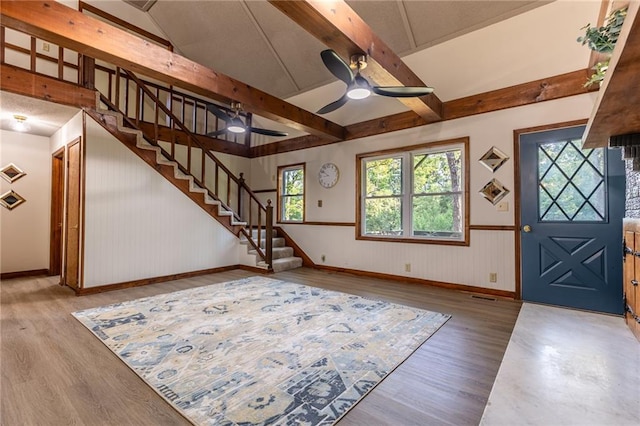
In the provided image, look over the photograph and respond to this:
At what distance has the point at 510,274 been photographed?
390cm

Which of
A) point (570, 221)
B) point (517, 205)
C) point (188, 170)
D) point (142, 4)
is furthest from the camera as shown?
point (188, 170)

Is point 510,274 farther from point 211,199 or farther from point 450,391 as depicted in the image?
point 211,199

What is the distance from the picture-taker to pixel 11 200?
16.0ft

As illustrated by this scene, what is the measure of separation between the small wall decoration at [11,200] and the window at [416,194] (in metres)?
5.93

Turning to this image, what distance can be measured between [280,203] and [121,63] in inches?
171

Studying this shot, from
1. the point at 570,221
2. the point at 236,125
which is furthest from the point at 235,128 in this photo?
the point at 570,221

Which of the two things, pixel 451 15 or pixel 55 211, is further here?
pixel 55 211

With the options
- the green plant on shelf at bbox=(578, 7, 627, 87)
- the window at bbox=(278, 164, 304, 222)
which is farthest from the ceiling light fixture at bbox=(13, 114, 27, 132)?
the green plant on shelf at bbox=(578, 7, 627, 87)

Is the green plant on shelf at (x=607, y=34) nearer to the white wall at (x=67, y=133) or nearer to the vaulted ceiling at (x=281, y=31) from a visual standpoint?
the vaulted ceiling at (x=281, y=31)

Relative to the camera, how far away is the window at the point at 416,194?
4453 millimetres

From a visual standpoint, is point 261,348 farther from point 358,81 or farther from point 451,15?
point 451,15

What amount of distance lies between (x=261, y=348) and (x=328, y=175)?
4.07 metres

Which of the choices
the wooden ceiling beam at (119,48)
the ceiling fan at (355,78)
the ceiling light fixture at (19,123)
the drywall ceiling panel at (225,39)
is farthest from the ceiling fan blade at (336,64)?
the ceiling light fixture at (19,123)

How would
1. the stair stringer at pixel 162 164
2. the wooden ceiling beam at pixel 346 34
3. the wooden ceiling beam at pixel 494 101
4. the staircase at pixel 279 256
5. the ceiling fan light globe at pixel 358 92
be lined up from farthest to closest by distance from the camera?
1. the staircase at pixel 279 256
2. the stair stringer at pixel 162 164
3. the wooden ceiling beam at pixel 494 101
4. the ceiling fan light globe at pixel 358 92
5. the wooden ceiling beam at pixel 346 34
